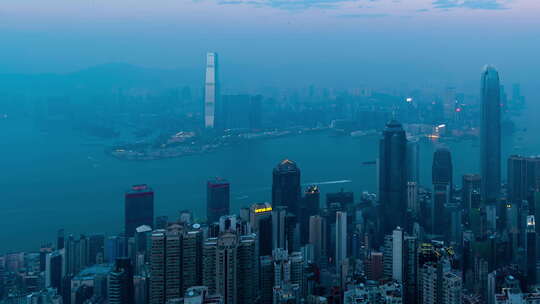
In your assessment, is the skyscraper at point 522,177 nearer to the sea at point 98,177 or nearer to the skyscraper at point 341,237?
the sea at point 98,177

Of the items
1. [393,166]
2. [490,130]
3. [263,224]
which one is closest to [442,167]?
[393,166]

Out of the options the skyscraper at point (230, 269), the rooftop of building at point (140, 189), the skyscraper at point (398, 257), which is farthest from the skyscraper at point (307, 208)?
the rooftop of building at point (140, 189)

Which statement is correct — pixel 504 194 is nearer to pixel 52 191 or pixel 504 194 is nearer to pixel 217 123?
pixel 217 123

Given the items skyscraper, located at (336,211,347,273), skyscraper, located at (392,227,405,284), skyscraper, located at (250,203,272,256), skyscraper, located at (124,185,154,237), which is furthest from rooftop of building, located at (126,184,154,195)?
skyscraper, located at (392,227,405,284)

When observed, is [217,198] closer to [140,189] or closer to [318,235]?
[140,189]

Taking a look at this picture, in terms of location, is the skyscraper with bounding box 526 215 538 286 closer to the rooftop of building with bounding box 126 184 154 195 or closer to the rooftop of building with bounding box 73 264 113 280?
the rooftop of building with bounding box 73 264 113 280
